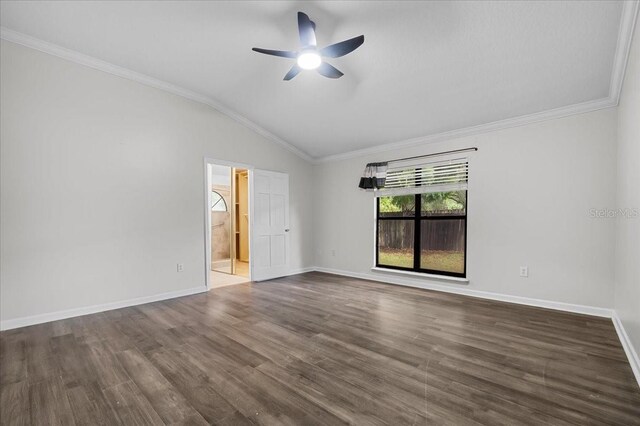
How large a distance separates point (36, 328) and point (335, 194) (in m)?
4.77

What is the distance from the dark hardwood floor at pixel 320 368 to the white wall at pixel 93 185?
51 centimetres

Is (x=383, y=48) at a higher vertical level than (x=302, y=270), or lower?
higher

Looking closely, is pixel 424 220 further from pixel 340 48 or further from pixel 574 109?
pixel 340 48

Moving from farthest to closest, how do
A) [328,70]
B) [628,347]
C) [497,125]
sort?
[497,125], [328,70], [628,347]

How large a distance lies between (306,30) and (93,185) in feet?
10.4

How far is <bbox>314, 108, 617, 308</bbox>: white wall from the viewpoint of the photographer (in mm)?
3238

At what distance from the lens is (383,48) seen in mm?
2973

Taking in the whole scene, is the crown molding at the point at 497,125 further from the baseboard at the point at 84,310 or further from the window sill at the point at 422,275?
the baseboard at the point at 84,310

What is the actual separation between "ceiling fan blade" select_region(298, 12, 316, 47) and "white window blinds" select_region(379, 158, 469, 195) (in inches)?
112

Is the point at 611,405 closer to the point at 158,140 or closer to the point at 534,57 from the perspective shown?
the point at 534,57

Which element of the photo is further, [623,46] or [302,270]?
[302,270]

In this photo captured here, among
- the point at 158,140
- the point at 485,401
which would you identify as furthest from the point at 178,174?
the point at 485,401

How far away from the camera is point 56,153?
3.29 metres

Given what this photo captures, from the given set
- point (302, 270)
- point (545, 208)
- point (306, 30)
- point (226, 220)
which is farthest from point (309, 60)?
point (226, 220)
